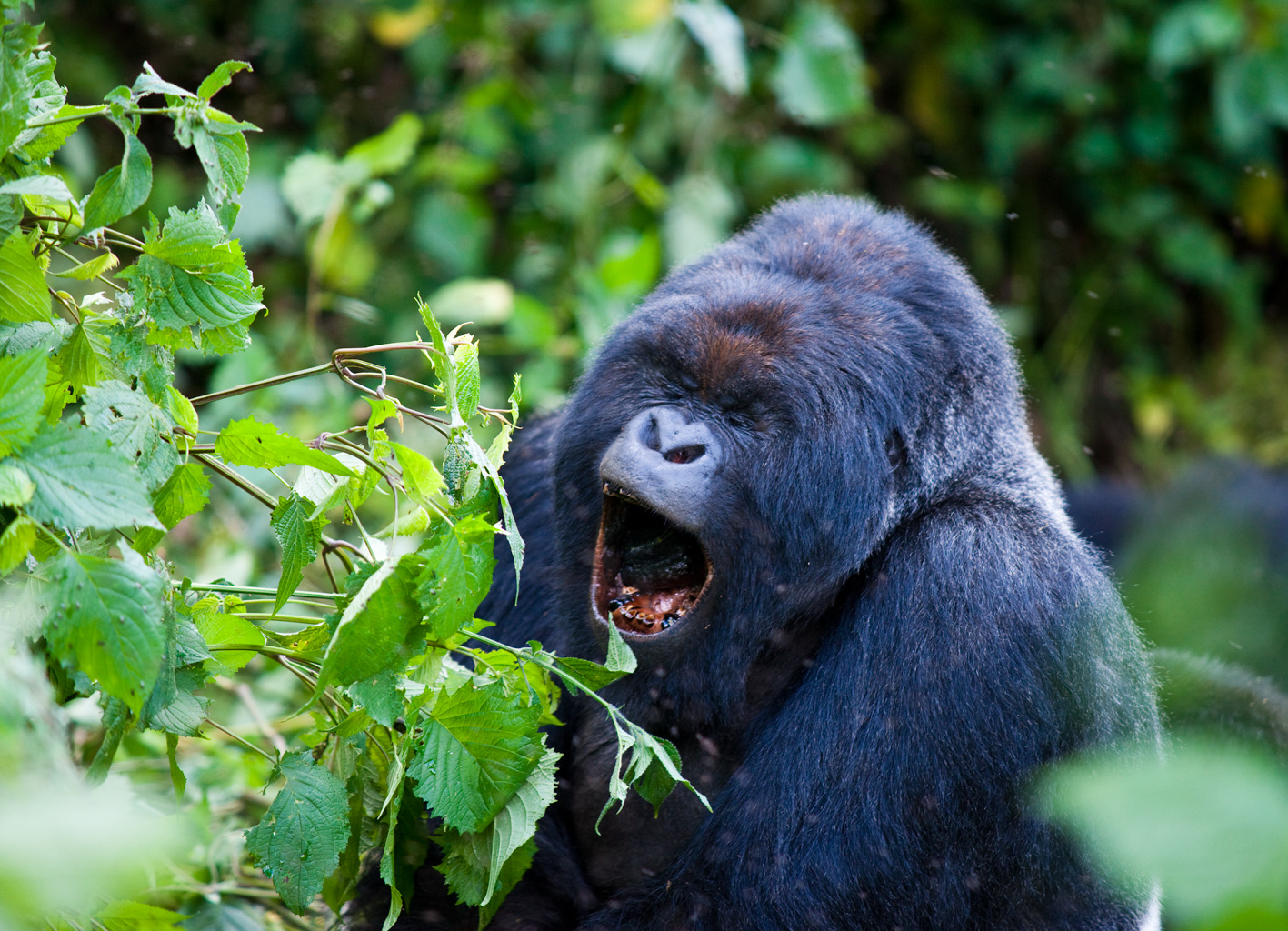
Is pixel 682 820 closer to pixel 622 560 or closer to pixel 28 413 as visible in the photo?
pixel 622 560

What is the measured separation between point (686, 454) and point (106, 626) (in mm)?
1019

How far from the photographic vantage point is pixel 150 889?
94.4 inches

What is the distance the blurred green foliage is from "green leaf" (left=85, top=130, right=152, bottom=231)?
2174 mm

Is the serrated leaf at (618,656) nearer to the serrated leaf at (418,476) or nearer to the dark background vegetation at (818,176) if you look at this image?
the serrated leaf at (418,476)

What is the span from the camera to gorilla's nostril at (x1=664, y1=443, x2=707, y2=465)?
215 cm

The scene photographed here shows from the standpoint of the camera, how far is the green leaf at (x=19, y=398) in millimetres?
1457

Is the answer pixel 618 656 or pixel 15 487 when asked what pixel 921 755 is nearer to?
pixel 618 656

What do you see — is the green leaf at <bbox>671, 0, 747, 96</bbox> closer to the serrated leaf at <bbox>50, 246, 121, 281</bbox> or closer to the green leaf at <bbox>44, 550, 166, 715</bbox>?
the serrated leaf at <bbox>50, 246, 121, 281</bbox>

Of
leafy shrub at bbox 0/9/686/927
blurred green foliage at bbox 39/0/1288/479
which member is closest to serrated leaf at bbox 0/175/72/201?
leafy shrub at bbox 0/9/686/927

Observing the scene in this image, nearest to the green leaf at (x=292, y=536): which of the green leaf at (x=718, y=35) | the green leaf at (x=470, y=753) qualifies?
the green leaf at (x=470, y=753)

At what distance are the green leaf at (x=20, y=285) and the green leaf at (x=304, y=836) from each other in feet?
2.51

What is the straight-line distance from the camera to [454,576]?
1.75 metres

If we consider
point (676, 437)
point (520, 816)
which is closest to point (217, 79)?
point (676, 437)

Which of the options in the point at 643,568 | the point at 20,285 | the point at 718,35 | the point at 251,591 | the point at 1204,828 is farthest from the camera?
the point at 718,35
